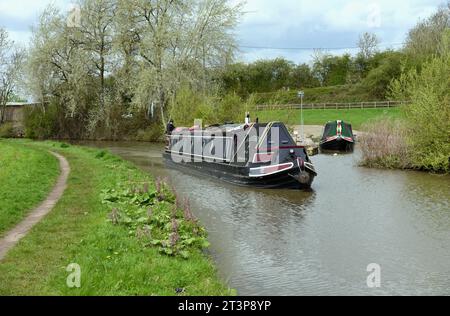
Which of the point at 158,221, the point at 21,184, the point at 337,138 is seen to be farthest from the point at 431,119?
the point at 21,184

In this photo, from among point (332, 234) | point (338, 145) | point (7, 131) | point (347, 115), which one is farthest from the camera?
point (7, 131)

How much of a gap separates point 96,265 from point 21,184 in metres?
7.12

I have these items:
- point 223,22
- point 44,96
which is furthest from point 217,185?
point 44,96

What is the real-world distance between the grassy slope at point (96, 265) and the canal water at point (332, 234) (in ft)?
2.92

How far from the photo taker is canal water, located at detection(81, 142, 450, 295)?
7.48 m

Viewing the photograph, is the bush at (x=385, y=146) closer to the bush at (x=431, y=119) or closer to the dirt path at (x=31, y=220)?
the bush at (x=431, y=119)

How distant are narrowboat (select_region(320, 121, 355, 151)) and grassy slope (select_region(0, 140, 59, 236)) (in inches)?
652

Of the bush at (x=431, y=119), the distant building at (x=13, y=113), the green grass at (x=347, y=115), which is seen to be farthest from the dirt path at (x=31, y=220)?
the distant building at (x=13, y=113)

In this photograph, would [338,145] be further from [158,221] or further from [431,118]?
[158,221]

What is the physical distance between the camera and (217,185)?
17516mm

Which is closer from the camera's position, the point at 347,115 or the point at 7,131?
the point at 347,115

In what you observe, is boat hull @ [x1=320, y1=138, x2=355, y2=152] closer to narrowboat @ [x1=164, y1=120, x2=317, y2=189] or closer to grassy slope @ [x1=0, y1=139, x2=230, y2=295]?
narrowboat @ [x1=164, y1=120, x2=317, y2=189]

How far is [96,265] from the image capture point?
21.1 feet
